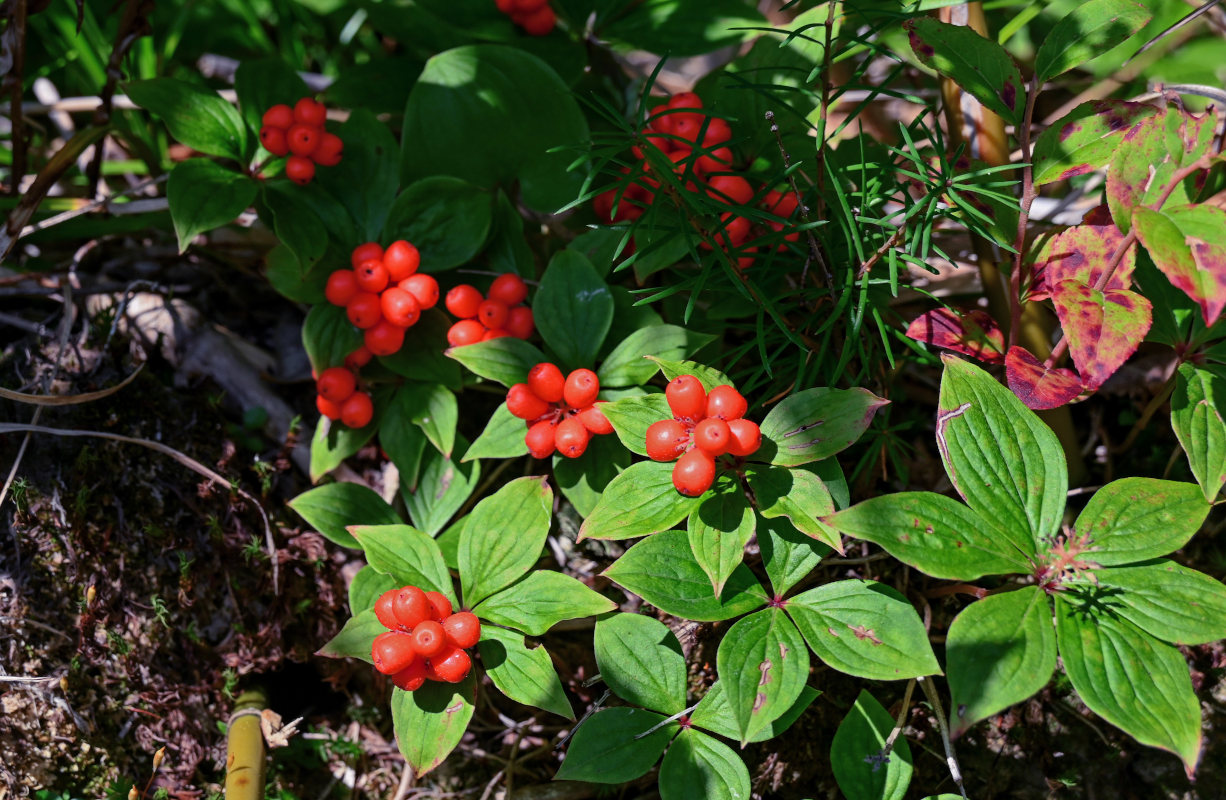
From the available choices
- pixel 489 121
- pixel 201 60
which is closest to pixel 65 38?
pixel 201 60

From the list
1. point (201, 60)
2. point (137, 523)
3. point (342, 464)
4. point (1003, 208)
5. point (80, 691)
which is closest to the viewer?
point (1003, 208)

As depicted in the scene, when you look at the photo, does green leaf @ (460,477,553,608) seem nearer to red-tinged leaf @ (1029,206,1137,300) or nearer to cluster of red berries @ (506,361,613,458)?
cluster of red berries @ (506,361,613,458)

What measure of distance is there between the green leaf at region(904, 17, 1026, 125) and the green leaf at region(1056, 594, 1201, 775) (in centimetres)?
102

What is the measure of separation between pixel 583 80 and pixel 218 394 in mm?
1481

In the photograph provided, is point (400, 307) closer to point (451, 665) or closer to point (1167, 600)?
point (451, 665)

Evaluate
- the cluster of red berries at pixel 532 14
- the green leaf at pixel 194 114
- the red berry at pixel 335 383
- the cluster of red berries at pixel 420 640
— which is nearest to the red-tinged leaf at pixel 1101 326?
the cluster of red berries at pixel 420 640

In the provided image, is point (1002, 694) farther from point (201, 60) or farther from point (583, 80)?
point (201, 60)

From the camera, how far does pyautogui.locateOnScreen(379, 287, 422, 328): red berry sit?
2.18m

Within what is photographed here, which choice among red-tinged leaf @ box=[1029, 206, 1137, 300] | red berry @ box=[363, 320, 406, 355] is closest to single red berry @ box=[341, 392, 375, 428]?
red berry @ box=[363, 320, 406, 355]

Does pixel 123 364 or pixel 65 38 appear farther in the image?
pixel 65 38

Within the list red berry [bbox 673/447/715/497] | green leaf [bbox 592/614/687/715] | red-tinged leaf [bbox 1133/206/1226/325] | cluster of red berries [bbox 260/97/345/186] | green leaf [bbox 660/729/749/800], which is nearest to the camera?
red-tinged leaf [bbox 1133/206/1226/325]

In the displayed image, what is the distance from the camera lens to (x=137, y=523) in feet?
7.45

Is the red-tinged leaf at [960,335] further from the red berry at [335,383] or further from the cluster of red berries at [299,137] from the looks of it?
the cluster of red berries at [299,137]

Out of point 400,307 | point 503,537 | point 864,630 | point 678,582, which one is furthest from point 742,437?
point 400,307
